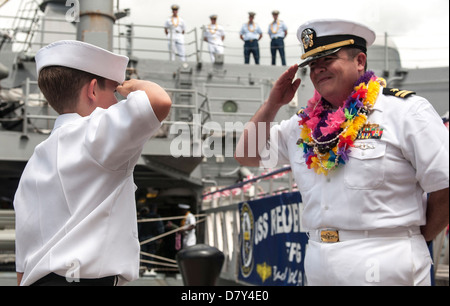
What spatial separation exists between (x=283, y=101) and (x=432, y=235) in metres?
0.89

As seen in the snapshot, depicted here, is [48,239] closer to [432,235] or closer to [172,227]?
[432,235]

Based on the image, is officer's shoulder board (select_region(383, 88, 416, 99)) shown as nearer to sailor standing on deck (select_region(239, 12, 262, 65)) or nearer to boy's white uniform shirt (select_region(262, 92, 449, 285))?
boy's white uniform shirt (select_region(262, 92, 449, 285))

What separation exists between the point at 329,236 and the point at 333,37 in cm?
81

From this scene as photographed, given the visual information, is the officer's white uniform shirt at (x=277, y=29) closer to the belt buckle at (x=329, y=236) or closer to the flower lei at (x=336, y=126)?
the flower lei at (x=336, y=126)

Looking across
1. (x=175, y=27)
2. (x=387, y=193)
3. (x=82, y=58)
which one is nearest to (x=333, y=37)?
(x=387, y=193)

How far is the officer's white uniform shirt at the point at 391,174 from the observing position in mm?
2066

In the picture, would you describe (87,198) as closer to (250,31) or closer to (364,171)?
(364,171)

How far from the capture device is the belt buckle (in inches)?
89.3

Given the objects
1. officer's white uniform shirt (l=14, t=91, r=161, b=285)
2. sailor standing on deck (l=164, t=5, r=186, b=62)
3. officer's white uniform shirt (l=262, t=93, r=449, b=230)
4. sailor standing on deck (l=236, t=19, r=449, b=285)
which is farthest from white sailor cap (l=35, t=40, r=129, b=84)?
sailor standing on deck (l=164, t=5, r=186, b=62)

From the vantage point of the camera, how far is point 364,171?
88.3 inches

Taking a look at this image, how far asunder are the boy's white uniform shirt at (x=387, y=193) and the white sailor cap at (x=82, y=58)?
3.12 feet

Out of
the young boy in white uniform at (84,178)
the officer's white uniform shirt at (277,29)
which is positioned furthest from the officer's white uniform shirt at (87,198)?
the officer's white uniform shirt at (277,29)

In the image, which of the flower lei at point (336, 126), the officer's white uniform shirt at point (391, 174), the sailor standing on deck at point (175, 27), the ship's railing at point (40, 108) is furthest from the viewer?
the sailor standing on deck at point (175, 27)

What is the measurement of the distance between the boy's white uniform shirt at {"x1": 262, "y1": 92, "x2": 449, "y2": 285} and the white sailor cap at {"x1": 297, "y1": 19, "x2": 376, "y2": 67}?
27cm
